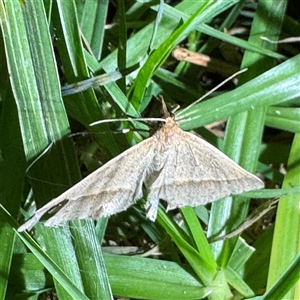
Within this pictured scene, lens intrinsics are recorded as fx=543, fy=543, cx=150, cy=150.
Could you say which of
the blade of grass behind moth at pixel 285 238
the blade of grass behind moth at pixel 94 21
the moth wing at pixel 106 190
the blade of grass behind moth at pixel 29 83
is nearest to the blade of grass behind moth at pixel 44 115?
the blade of grass behind moth at pixel 29 83

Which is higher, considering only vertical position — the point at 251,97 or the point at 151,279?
the point at 251,97

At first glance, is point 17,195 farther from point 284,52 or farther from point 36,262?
point 284,52

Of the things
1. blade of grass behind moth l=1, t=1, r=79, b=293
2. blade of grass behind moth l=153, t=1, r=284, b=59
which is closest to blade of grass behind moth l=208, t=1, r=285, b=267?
blade of grass behind moth l=153, t=1, r=284, b=59

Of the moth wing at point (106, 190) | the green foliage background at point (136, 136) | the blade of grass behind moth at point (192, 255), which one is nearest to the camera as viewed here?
the moth wing at point (106, 190)

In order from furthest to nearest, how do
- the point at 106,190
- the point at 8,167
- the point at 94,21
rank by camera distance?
the point at 94,21
the point at 8,167
the point at 106,190

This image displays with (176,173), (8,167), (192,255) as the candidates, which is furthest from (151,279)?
(8,167)

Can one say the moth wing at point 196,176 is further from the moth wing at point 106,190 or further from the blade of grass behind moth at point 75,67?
the blade of grass behind moth at point 75,67

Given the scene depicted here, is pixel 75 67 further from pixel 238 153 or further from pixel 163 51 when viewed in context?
pixel 238 153
